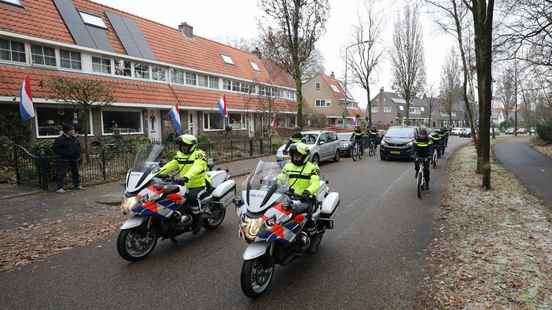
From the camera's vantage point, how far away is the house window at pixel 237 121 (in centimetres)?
2786

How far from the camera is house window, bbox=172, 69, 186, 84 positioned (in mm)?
22737

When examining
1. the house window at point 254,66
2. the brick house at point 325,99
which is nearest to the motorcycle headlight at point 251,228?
the house window at point 254,66

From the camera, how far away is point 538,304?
3316mm

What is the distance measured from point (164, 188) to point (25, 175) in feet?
25.1

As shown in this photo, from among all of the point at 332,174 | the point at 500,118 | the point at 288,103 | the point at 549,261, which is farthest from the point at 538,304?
the point at 500,118

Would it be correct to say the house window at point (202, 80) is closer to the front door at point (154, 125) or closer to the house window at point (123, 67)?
the front door at point (154, 125)

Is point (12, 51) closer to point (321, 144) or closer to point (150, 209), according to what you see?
point (321, 144)

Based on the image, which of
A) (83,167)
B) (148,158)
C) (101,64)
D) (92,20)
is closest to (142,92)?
(101,64)

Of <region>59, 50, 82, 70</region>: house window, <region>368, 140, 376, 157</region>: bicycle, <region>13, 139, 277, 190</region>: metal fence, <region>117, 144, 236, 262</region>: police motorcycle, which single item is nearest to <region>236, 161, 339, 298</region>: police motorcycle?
<region>117, 144, 236, 262</region>: police motorcycle

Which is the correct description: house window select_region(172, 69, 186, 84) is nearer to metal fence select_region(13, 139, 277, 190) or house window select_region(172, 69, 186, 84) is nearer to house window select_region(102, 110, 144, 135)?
house window select_region(102, 110, 144, 135)

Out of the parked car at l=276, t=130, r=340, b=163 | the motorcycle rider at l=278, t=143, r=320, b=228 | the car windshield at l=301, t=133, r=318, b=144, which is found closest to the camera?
the motorcycle rider at l=278, t=143, r=320, b=228

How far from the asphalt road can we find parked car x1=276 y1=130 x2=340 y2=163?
8.29 m

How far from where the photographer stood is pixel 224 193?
19.2ft

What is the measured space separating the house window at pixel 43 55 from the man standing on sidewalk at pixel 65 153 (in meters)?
8.70
